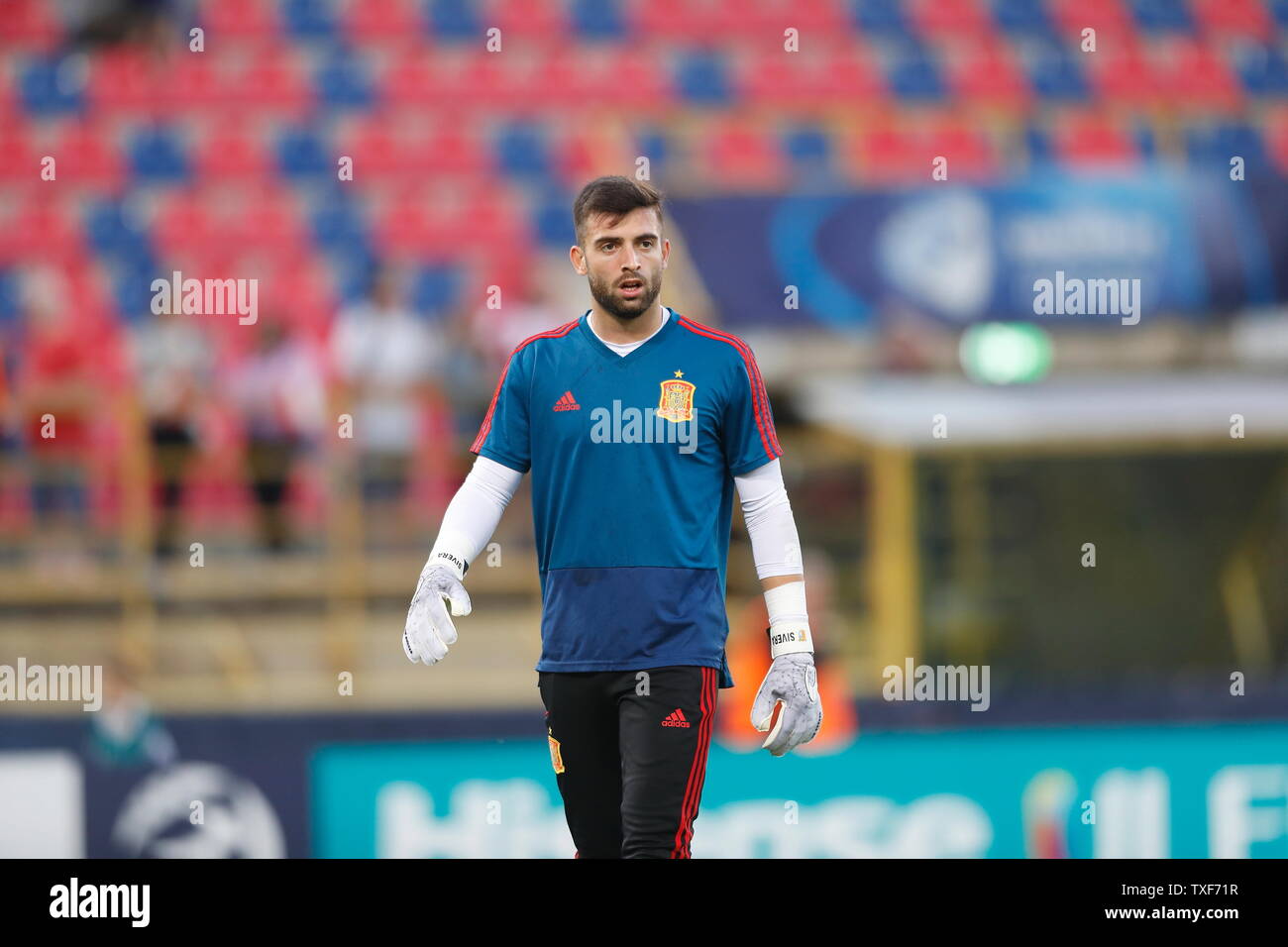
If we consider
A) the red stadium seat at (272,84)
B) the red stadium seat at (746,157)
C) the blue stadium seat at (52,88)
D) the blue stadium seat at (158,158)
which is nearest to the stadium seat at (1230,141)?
the red stadium seat at (746,157)

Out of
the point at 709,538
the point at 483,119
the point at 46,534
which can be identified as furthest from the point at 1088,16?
the point at 709,538

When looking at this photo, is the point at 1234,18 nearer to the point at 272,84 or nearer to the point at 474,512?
the point at 272,84

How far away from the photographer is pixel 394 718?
8383mm

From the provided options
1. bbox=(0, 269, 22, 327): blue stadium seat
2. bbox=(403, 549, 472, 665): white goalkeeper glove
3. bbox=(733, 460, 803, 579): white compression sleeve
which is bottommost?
bbox=(403, 549, 472, 665): white goalkeeper glove

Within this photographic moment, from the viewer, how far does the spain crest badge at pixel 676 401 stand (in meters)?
4.16

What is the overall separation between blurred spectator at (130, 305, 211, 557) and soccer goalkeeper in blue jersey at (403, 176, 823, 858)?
5.10 meters

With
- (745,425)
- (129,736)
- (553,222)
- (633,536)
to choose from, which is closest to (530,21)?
(553,222)

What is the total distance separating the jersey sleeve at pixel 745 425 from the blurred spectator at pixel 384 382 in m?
4.66

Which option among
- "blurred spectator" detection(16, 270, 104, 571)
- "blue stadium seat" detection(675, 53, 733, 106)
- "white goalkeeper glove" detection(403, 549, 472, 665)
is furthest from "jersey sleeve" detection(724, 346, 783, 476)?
"blue stadium seat" detection(675, 53, 733, 106)

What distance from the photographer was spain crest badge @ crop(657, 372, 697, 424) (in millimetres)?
4164

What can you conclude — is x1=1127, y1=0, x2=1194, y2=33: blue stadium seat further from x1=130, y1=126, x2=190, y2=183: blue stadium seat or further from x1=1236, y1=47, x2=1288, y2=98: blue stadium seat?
x1=130, y1=126, x2=190, y2=183: blue stadium seat

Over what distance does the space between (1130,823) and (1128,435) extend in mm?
2070

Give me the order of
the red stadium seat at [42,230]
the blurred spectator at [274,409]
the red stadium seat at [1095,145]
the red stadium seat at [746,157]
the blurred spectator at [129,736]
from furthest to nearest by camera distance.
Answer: the red stadium seat at [1095,145] → the red stadium seat at [42,230] → the red stadium seat at [746,157] → the blurred spectator at [274,409] → the blurred spectator at [129,736]

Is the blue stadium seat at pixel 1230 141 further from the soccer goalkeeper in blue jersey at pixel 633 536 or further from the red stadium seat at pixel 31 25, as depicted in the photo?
the red stadium seat at pixel 31 25
